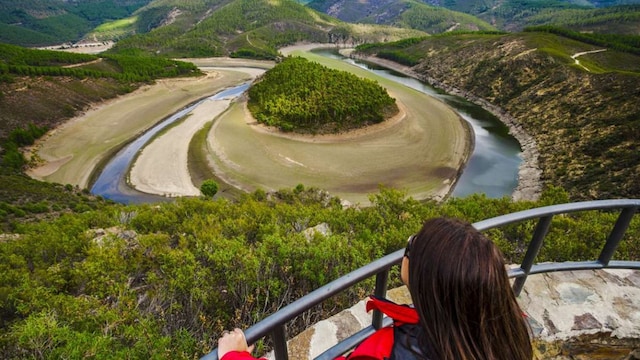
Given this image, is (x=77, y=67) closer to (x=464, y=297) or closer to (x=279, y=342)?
(x=279, y=342)

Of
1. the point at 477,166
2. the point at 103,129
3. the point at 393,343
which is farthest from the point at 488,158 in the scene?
the point at 103,129

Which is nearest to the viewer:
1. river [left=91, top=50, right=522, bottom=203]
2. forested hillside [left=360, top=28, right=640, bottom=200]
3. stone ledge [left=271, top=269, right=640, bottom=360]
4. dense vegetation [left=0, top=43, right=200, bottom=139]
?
stone ledge [left=271, top=269, right=640, bottom=360]

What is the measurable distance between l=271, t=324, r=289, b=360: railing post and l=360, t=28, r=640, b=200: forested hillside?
33322mm

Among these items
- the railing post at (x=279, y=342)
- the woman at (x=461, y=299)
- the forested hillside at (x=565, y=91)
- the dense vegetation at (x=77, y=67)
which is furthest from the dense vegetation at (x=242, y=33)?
the woman at (x=461, y=299)

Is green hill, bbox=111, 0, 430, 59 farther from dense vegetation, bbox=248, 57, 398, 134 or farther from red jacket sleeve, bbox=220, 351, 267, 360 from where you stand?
red jacket sleeve, bbox=220, 351, 267, 360

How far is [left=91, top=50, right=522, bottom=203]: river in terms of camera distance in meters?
31.2

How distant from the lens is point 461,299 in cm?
155

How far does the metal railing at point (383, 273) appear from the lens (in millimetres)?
1903

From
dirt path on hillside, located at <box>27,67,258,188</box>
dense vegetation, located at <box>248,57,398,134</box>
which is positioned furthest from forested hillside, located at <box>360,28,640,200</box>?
dirt path on hillside, located at <box>27,67,258,188</box>

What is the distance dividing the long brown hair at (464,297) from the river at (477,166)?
3042cm

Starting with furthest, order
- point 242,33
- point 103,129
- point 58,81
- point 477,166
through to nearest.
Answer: point 242,33 → point 58,81 → point 103,129 → point 477,166

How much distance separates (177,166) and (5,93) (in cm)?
3425

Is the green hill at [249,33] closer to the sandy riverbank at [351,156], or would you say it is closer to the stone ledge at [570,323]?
the sandy riverbank at [351,156]

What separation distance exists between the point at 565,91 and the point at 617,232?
56035mm
